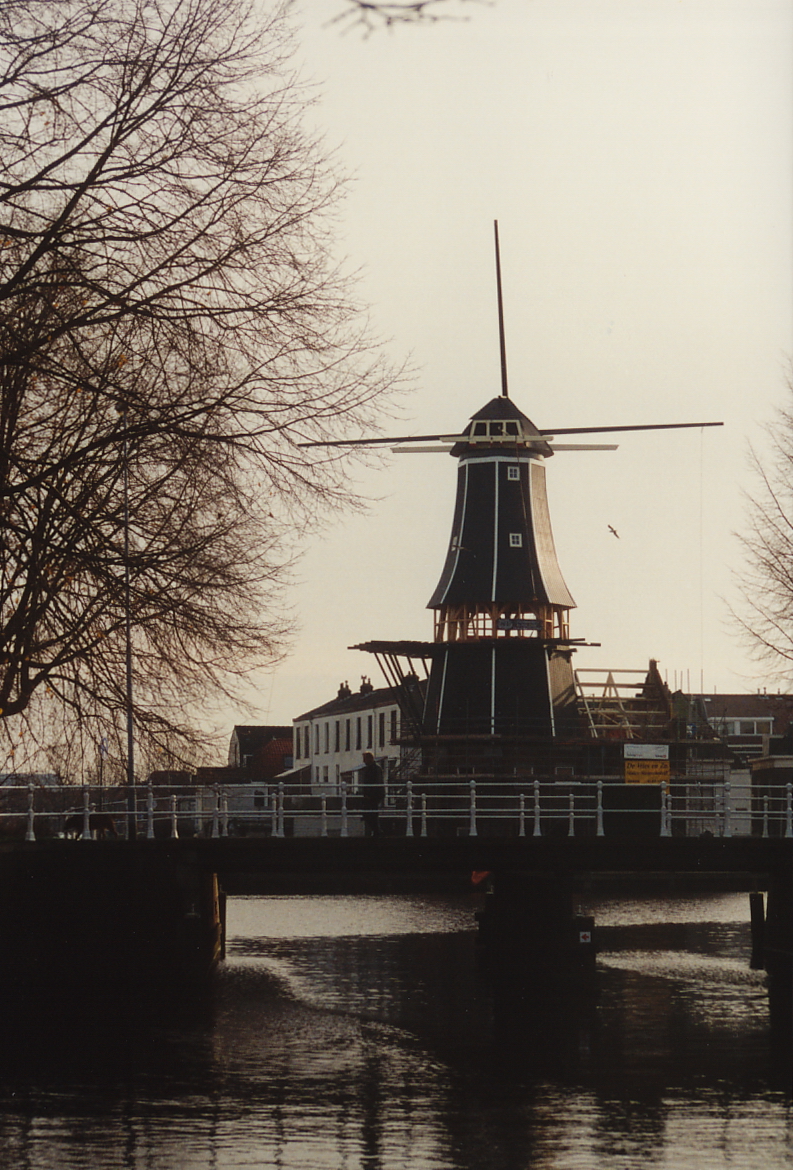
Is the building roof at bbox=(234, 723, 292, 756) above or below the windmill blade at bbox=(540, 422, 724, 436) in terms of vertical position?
below

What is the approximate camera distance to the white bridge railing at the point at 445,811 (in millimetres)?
29297

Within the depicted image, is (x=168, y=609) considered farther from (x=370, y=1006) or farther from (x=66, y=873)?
(x=370, y=1006)

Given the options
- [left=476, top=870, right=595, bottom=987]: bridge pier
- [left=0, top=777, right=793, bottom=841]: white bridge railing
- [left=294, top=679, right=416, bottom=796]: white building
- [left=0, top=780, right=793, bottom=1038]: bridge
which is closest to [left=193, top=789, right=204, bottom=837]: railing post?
[left=0, top=777, right=793, bottom=841]: white bridge railing

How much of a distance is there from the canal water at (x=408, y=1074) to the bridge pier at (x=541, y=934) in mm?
817

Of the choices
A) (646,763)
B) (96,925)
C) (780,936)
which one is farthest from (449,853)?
(646,763)

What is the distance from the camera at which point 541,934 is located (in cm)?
3444

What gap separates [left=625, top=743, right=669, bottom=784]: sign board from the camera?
55.4 m

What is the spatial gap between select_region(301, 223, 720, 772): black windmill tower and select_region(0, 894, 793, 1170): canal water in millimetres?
21820

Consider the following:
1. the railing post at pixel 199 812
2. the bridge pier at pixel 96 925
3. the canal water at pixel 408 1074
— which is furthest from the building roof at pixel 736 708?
the bridge pier at pixel 96 925

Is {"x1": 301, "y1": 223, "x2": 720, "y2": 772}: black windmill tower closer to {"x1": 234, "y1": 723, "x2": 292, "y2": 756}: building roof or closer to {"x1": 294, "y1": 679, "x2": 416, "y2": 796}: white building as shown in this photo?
{"x1": 294, "y1": 679, "x2": 416, "y2": 796}: white building

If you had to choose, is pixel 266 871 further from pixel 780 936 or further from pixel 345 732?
pixel 345 732

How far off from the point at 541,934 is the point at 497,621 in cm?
2740

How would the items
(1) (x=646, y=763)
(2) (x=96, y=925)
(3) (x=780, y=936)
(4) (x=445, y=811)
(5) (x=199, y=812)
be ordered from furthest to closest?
(1) (x=646, y=763), (3) (x=780, y=936), (4) (x=445, y=811), (2) (x=96, y=925), (5) (x=199, y=812)

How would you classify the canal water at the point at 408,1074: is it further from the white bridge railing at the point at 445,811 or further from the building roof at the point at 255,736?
the building roof at the point at 255,736
